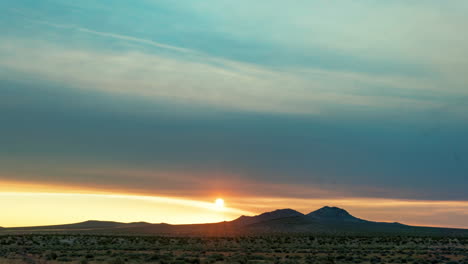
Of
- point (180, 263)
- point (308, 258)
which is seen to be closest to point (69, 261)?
point (180, 263)

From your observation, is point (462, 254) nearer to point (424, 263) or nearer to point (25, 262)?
point (424, 263)

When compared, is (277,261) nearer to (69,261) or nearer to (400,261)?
(400,261)

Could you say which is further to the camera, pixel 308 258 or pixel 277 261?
pixel 308 258

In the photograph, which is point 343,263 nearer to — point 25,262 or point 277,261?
point 277,261

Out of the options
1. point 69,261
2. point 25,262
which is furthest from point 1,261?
point 69,261

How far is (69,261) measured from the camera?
176 feet

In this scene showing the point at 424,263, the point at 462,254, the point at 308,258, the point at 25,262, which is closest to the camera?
the point at 25,262

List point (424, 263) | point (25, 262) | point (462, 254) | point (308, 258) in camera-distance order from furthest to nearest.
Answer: point (462, 254) → point (308, 258) → point (424, 263) → point (25, 262)

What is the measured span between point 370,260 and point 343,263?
5.12 meters

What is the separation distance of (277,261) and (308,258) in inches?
221

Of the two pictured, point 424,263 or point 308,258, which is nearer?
point 424,263

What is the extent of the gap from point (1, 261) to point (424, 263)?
39.7m

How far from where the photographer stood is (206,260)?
55.2m

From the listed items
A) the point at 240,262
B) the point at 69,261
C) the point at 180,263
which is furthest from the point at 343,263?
the point at 69,261
